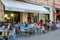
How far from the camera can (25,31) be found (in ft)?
72.3

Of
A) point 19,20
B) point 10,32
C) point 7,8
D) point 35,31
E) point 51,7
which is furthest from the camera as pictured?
point 51,7

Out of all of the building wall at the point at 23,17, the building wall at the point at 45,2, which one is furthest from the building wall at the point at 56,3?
the building wall at the point at 23,17

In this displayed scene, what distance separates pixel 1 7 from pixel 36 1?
11.7 metres

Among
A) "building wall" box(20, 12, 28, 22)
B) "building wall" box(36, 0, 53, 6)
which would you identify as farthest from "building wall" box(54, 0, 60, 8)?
"building wall" box(20, 12, 28, 22)

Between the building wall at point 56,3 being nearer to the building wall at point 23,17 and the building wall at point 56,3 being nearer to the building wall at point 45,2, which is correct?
the building wall at point 45,2

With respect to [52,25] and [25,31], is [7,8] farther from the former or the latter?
[52,25]

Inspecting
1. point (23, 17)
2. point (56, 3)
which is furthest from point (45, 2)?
point (23, 17)

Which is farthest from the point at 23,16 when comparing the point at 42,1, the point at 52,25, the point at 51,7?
the point at 51,7

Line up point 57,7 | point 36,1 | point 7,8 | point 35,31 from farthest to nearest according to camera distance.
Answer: point 57,7
point 36,1
point 35,31
point 7,8

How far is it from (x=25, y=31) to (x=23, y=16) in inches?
310

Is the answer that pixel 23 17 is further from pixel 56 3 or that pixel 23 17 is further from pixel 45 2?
pixel 56 3

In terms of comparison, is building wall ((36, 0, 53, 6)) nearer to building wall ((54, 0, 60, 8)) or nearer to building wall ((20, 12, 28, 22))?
building wall ((54, 0, 60, 8))

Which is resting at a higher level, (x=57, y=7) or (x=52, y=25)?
(x=57, y=7)

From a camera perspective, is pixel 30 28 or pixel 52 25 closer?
pixel 30 28
